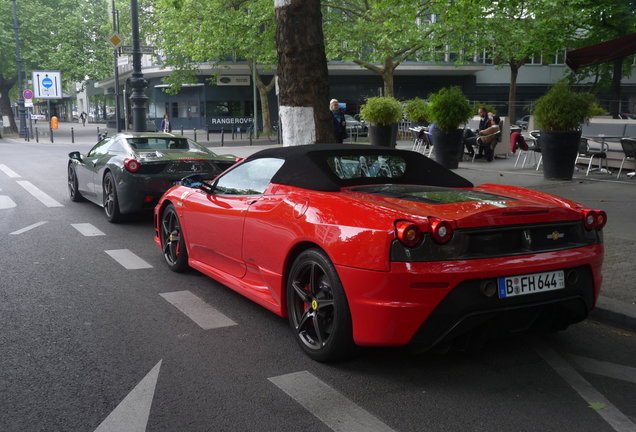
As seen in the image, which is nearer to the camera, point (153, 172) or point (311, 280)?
point (311, 280)

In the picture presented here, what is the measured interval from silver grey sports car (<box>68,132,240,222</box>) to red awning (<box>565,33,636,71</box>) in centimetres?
992

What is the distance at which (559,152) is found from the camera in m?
12.9

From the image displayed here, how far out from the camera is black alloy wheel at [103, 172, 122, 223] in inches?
374

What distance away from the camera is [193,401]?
3.53 metres

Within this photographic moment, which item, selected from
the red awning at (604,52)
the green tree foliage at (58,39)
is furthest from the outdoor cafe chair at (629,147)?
the green tree foliage at (58,39)

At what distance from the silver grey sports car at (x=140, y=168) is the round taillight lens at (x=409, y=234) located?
575 cm

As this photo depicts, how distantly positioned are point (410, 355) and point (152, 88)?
2066 inches

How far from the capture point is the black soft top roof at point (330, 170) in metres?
4.60

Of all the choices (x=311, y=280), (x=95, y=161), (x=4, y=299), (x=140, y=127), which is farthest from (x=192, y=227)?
(x=140, y=127)

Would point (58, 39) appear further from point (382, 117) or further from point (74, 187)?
point (74, 187)

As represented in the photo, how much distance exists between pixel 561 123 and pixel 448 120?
360cm

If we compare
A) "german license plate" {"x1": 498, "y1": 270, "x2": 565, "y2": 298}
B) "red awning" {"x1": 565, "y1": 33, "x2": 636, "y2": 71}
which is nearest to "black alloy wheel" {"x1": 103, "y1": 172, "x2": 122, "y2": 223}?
"german license plate" {"x1": 498, "y1": 270, "x2": 565, "y2": 298}

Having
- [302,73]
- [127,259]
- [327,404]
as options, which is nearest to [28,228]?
[127,259]

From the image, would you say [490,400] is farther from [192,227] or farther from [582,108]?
[582,108]
